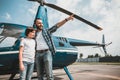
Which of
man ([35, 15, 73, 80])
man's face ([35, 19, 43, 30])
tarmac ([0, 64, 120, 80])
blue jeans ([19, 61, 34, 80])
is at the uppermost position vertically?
man's face ([35, 19, 43, 30])

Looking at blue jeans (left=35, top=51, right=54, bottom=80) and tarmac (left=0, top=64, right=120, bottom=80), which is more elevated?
blue jeans (left=35, top=51, right=54, bottom=80)

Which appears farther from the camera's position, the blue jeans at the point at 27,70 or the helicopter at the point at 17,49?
the helicopter at the point at 17,49

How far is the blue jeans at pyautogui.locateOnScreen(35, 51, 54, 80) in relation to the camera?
156 inches

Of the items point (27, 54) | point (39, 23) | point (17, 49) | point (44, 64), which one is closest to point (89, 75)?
point (17, 49)

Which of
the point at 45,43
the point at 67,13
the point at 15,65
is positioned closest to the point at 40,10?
the point at 67,13

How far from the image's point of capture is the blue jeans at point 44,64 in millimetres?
3973

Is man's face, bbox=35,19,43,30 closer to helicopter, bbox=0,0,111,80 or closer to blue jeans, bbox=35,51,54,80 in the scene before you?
blue jeans, bbox=35,51,54,80

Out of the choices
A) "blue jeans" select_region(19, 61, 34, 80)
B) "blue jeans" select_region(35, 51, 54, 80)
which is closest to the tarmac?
"blue jeans" select_region(35, 51, 54, 80)

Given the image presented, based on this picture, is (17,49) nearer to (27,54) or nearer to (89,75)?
(27,54)

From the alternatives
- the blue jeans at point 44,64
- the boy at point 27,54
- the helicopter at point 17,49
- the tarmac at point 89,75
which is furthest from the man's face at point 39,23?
the tarmac at point 89,75

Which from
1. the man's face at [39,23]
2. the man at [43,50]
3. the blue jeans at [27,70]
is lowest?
the blue jeans at [27,70]

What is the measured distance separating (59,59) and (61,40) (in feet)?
3.22

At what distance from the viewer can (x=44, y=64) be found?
4.04 meters

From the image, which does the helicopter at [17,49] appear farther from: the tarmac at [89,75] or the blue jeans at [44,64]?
the blue jeans at [44,64]
